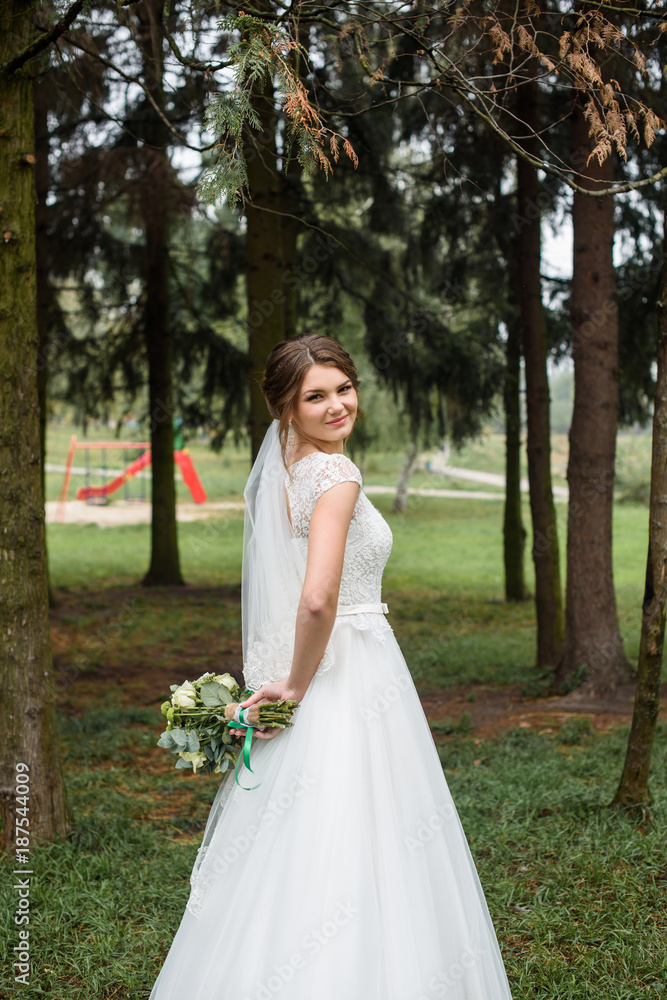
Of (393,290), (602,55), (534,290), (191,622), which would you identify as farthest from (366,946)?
(393,290)

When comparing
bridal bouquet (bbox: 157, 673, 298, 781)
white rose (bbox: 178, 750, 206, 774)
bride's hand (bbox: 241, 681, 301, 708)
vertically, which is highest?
bride's hand (bbox: 241, 681, 301, 708)

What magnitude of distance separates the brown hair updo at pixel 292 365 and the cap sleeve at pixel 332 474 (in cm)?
25

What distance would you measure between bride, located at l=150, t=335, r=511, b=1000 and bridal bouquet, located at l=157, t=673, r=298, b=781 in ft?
0.18

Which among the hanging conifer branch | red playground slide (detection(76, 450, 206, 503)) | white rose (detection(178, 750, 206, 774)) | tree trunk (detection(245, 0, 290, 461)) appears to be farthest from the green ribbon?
red playground slide (detection(76, 450, 206, 503))

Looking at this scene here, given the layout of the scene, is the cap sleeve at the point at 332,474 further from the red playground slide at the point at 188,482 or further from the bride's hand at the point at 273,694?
the red playground slide at the point at 188,482

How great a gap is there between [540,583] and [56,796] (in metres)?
→ 4.95

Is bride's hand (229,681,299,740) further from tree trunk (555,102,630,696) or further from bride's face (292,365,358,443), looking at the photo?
tree trunk (555,102,630,696)

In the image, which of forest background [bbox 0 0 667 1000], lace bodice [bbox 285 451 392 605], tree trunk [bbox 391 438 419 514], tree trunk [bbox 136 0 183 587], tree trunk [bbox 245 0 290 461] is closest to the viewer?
lace bodice [bbox 285 451 392 605]

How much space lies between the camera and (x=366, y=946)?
216cm

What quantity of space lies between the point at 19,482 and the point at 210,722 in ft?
5.54

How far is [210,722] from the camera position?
2410mm

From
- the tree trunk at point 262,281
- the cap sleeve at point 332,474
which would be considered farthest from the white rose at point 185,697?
the tree trunk at point 262,281

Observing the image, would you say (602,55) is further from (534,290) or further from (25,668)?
(25,668)

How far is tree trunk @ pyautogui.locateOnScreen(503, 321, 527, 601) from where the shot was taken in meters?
10.0
